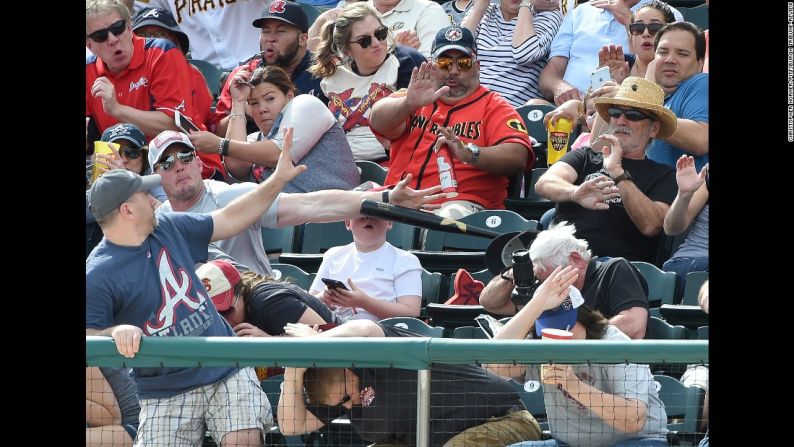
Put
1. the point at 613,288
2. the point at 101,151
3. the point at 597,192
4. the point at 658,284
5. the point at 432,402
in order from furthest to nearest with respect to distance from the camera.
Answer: the point at 101,151, the point at 597,192, the point at 658,284, the point at 613,288, the point at 432,402

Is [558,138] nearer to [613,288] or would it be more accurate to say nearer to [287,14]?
[287,14]

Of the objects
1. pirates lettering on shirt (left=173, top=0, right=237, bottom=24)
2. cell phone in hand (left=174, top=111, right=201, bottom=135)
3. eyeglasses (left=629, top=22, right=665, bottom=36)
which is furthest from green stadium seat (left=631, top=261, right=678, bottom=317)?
pirates lettering on shirt (left=173, top=0, right=237, bottom=24)

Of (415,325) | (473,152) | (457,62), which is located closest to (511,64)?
(457,62)

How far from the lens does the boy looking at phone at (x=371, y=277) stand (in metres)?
5.46

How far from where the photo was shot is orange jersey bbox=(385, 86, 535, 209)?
22.1 feet

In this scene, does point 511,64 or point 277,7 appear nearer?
point 277,7

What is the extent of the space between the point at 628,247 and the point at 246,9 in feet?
13.7

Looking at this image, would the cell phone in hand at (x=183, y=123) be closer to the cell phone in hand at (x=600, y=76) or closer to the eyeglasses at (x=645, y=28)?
the cell phone in hand at (x=600, y=76)

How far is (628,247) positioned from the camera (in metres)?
5.88

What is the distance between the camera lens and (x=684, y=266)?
569 cm

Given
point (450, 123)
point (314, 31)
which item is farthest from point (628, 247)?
point (314, 31)

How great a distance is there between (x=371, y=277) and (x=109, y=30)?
2.58 meters
